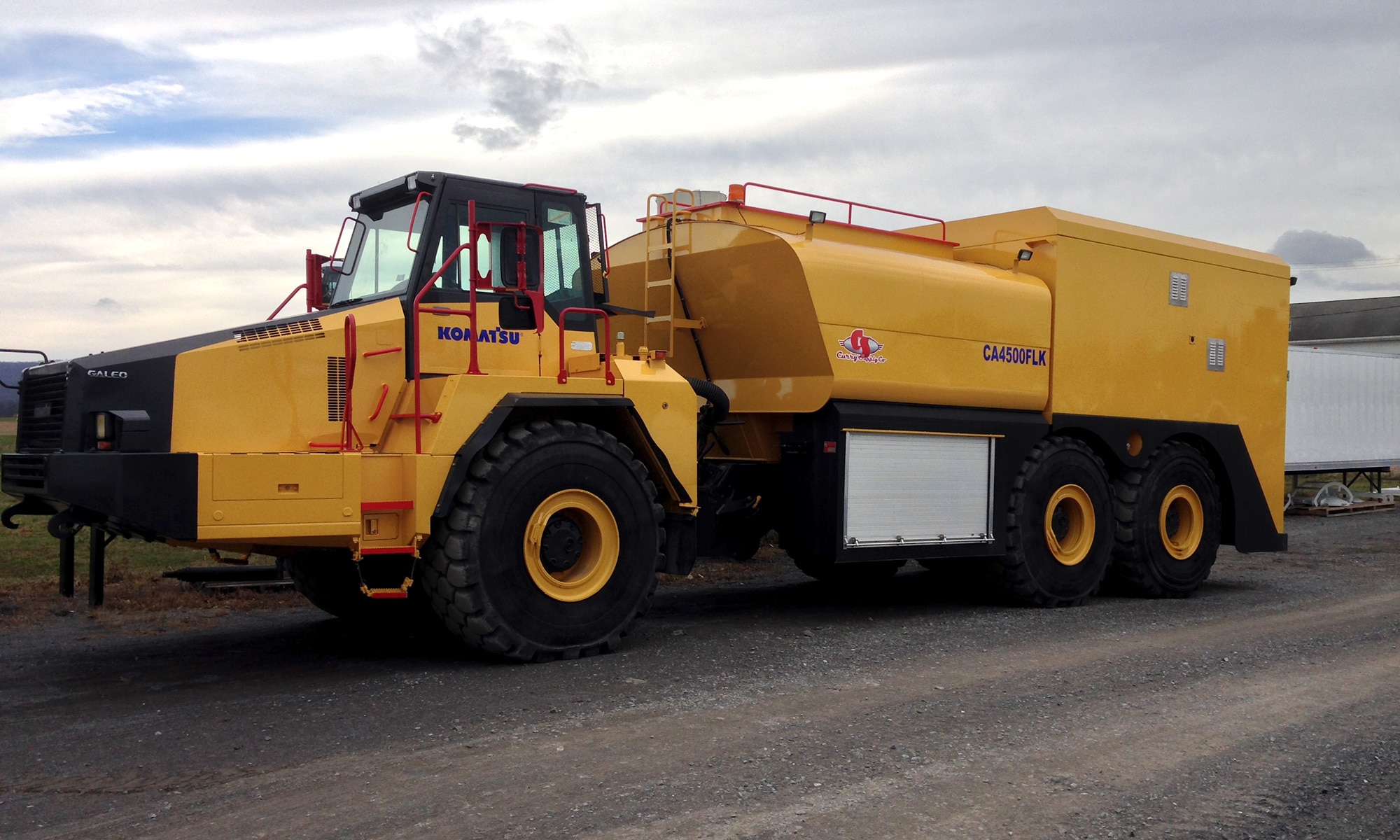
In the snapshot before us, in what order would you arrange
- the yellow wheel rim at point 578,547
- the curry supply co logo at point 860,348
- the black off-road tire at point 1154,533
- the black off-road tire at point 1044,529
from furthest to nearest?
the black off-road tire at point 1154,533 → the black off-road tire at point 1044,529 → the curry supply co logo at point 860,348 → the yellow wheel rim at point 578,547

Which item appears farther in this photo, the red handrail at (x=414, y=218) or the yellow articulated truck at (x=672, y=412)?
the red handrail at (x=414, y=218)

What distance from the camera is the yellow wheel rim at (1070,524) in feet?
36.6

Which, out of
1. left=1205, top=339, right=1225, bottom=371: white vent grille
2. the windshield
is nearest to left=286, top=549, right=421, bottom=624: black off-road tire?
the windshield

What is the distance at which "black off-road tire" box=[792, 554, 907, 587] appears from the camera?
12305 millimetres

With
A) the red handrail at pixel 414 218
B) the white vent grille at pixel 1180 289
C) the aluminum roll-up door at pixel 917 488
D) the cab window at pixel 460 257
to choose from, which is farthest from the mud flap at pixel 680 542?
the white vent grille at pixel 1180 289

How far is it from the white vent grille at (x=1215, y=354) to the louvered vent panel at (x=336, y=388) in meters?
8.88

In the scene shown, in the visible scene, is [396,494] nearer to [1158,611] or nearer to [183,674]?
[183,674]

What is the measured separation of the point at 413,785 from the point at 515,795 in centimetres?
48

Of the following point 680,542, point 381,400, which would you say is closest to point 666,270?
point 680,542

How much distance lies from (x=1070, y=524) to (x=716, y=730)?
20.6 feet

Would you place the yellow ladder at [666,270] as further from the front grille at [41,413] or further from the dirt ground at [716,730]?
the front grille at [41,413]

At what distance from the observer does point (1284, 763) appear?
5.75m

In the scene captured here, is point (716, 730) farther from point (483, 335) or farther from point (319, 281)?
point (319, 281)

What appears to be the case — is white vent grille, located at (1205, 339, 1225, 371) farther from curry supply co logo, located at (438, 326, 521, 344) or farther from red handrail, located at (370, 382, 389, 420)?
red handrail, located at (370, 382, 389, 420)
